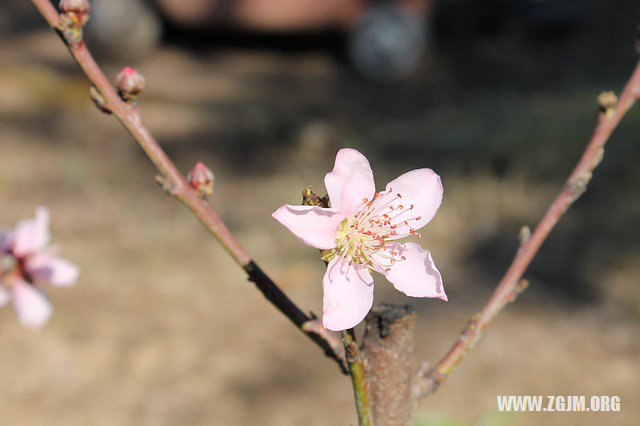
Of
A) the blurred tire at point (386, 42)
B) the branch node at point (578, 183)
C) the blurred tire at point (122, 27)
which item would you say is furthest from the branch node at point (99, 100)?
the blurred tire at point (122, 27)

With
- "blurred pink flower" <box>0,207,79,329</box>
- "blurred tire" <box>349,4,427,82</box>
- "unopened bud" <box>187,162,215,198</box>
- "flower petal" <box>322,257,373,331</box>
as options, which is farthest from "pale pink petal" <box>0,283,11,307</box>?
"blurred tire" <box>349,4,427,82</box>

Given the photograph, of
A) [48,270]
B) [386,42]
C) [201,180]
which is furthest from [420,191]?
[386,42]

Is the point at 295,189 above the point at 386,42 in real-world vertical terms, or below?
below

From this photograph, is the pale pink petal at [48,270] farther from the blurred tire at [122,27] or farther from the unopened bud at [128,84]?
the blurred tire at [122,27]

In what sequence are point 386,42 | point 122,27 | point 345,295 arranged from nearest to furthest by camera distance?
point 345,295, point 386,42, point 122,27

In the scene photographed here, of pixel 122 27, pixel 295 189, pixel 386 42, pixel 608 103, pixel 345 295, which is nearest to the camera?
pixel 345 295

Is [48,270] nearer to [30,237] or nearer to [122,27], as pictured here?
[30,237]

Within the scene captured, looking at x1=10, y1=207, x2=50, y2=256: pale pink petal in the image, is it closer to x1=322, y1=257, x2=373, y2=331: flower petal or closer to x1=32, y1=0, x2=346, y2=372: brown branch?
x1=32, y1=0, x2=346, y2=372: brown branch
